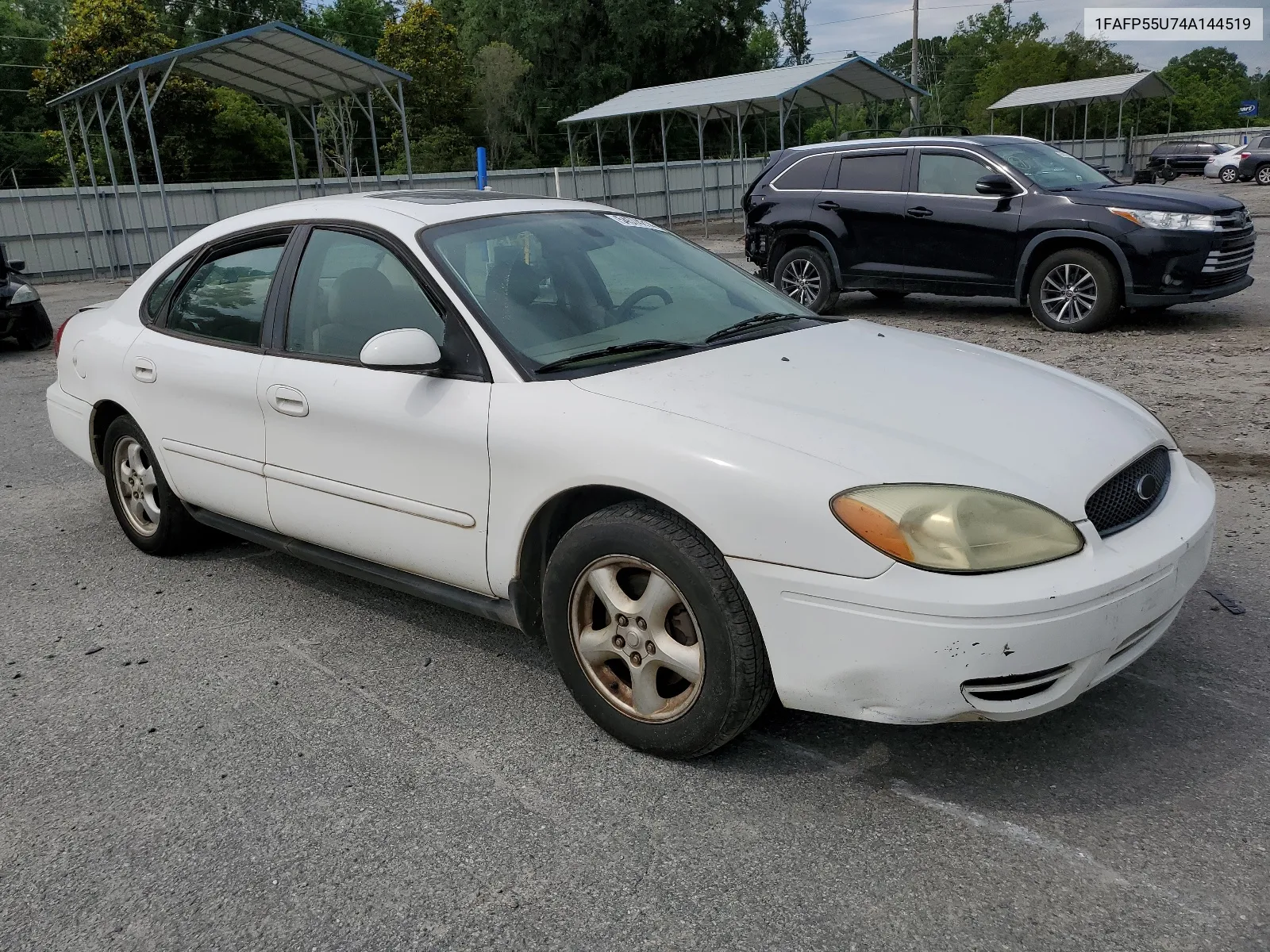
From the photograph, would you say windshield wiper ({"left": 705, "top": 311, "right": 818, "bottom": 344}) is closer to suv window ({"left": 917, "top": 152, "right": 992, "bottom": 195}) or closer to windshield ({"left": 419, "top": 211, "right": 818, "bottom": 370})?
windshield ({"left": 419, "top": 211, "right": 818, "bottom": 370})

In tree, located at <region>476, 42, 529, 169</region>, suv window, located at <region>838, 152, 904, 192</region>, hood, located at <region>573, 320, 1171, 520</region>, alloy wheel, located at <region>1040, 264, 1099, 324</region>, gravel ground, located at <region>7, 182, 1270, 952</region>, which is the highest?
tree, located at <region>476, 42, 529, 169</region>

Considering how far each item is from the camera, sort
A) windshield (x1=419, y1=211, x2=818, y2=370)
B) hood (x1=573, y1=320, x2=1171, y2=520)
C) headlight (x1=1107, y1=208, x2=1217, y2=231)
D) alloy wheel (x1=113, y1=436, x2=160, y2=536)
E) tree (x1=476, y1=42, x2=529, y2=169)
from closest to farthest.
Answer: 1. hood (x1=573, y1=320, x2=1171, y2=520)
2. windshield (x1=419, y1=211, x2=818, y2=370)
3. alloy wheel (x1=113, y1=436, x2=160, y2=536)
4. headlight (x1=1107, y1=208, x2=1217, y2=231)
5. tree (x1=476, y1=42, x2=529, y2=169)

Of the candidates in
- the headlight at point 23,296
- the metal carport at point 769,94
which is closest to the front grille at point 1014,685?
the headlight at point 23,296

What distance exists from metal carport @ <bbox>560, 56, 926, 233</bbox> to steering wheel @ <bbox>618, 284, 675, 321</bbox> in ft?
65.7

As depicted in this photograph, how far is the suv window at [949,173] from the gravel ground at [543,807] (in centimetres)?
711

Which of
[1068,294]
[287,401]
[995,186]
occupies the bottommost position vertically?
[1068,294]

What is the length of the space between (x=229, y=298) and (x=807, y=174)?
28.2 feet

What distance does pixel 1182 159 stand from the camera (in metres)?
39.8

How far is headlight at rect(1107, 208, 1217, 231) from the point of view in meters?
9.19

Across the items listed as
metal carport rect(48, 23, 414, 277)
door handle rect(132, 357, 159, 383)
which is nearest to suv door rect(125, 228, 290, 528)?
door handle rect(132, 357, 159, 383)

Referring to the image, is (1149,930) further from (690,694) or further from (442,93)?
(442,93)

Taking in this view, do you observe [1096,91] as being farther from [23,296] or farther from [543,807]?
[543,807]

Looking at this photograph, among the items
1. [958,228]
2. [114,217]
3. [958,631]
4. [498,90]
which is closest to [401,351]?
[958,631]

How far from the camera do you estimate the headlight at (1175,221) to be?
30.1 ft
